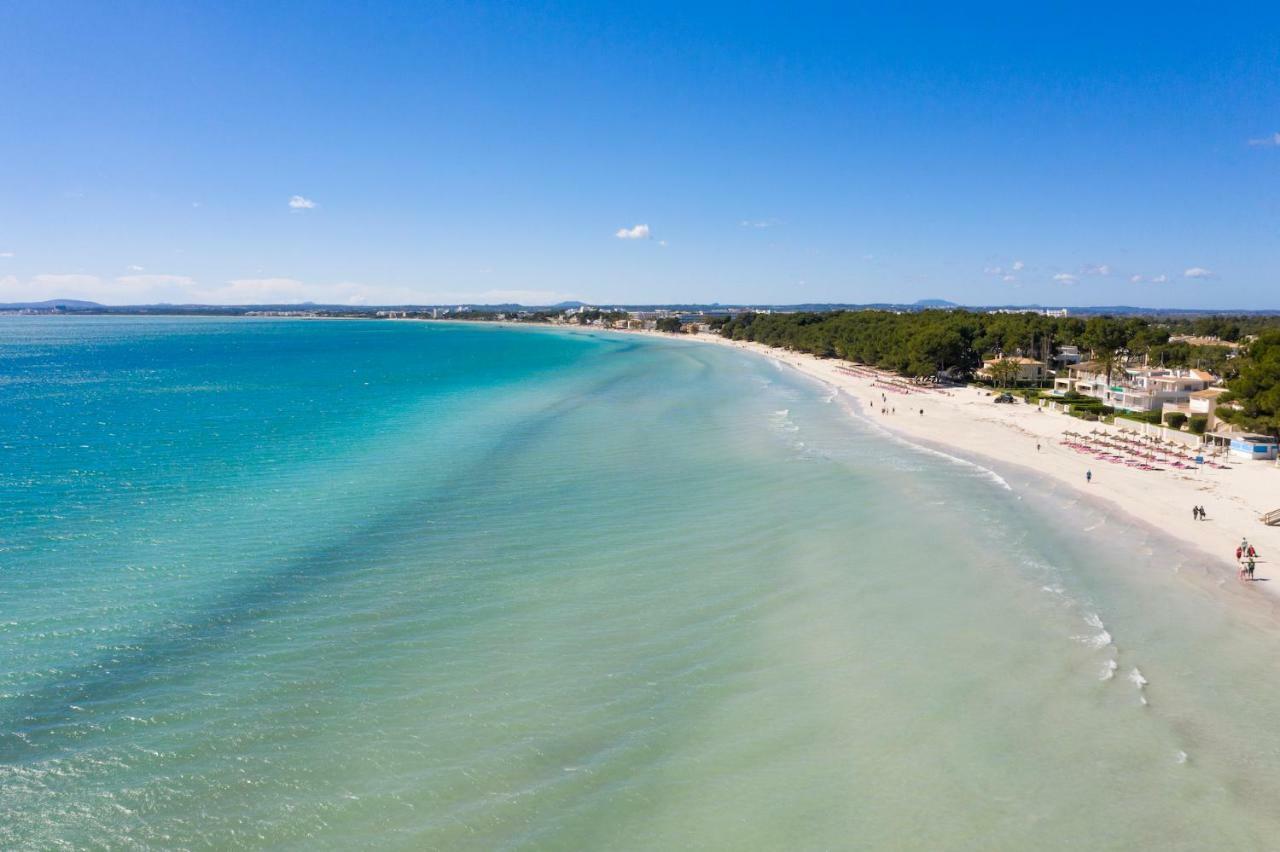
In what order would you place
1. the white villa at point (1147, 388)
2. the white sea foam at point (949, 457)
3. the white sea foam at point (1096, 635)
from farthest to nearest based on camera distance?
the white villa at point (1147, 388), the white sea foam at point (949, 457), the white sea foam at point (1096, 635)

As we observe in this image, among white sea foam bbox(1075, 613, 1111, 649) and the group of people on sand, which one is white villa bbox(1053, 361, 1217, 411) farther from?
white sea foam bbox(1075, 613, 1111, 649)

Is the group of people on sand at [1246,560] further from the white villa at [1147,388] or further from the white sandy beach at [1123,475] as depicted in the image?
the white villa at [1147,388]

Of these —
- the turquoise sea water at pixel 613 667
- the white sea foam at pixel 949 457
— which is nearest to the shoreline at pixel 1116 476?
the white sea foam at pixel 949 457

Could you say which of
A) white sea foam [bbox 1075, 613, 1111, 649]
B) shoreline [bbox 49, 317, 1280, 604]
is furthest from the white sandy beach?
white sea foam [bbox 1075, 613, 1111, 649]

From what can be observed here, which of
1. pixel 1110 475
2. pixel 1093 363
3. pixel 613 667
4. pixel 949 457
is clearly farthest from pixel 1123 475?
pixel 1093 363

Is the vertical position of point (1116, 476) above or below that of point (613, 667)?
above

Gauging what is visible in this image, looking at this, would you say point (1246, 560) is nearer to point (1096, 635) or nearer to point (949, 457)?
point (1096, 635)
